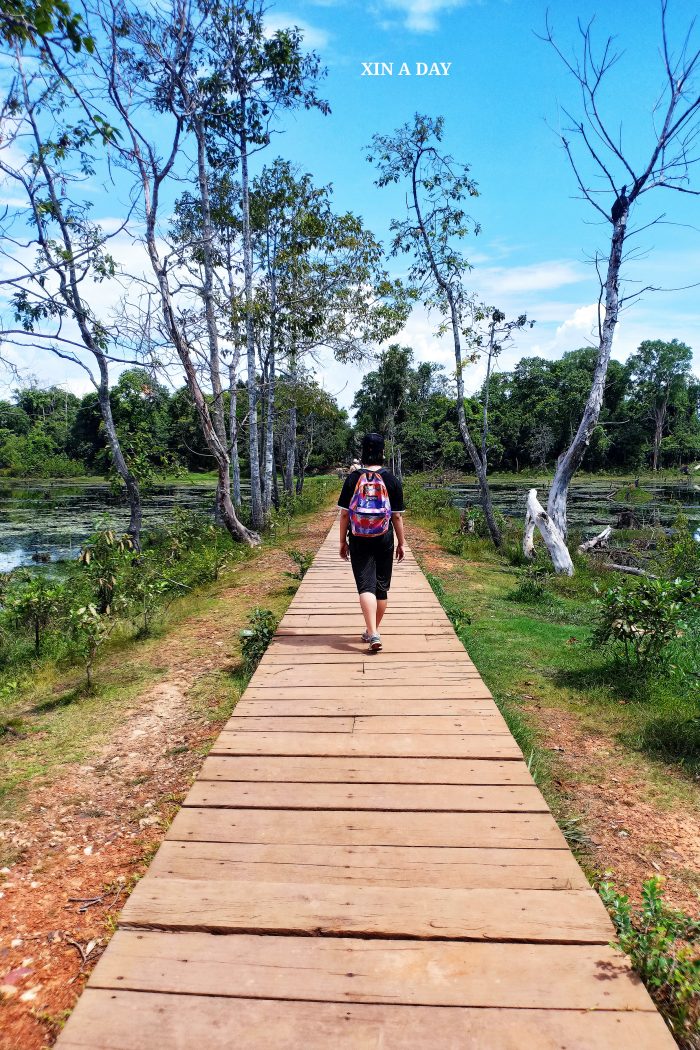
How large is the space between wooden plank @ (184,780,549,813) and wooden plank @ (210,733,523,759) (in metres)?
0.28

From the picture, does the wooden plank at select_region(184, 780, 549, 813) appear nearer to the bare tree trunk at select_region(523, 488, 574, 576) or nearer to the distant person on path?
the distant person on path

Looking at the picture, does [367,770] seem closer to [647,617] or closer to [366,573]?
[366,573]

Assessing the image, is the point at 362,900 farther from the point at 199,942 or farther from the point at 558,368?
the point at 558,368

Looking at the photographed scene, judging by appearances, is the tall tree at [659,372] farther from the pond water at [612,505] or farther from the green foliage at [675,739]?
the green foliage at [675,739]

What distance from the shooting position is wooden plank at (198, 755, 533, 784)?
2.60 meters

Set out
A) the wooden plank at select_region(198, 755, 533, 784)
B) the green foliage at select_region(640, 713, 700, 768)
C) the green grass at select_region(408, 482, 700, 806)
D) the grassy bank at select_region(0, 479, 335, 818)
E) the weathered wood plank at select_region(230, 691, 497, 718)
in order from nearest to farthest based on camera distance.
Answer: the wooden plank at select_region(198, 755, 533, 784) < the weathered wood plank at select_region(230, 691, 497, 718) < the green foliage at select_region(640, 713, 700, 768) < the green grass at select_region(408, 482, 700, 806) < the grassy bank at select_region(0, 479, 335, 818)

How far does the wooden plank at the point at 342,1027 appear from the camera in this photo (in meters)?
1.39

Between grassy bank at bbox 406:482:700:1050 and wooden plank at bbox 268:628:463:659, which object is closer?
grassy bank at bbox 406:482:700:1050

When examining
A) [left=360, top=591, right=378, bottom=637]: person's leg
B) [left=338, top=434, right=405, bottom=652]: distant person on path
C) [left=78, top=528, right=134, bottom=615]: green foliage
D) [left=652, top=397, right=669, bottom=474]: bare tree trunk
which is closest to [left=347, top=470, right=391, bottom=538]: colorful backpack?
[left=338, top=434, right=405, bottom=652]: distant person on path

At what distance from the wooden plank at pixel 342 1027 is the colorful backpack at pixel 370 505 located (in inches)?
121

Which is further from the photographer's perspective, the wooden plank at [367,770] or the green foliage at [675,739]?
the green foliage at [675,739]

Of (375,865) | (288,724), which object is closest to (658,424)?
(288,724)

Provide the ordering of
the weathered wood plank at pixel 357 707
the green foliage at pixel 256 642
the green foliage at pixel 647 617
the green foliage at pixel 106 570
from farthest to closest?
the green foliage at pixel 106 570, the green foliage at pixel 256 642, the green foliage at pixel 647 617, the weathered wood plank at pixel 357 707

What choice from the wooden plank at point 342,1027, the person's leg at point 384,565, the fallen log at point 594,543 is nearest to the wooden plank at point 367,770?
the wooden plank at point 342,1027
